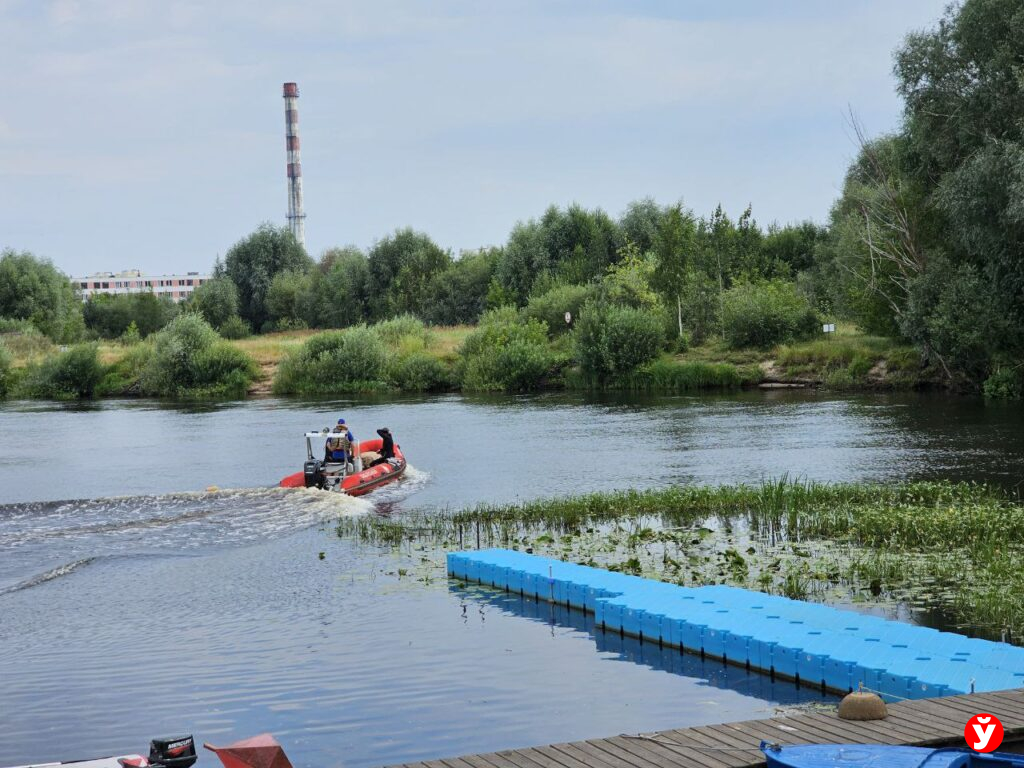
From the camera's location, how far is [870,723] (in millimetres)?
9578

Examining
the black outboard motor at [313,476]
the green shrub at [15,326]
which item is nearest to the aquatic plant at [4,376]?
the green shrub at [15,326]

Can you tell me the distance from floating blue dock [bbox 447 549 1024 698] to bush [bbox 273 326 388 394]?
51.5m

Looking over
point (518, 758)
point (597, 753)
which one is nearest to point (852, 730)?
point (597, 753)

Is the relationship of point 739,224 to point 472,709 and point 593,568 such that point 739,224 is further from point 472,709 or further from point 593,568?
point 472,709

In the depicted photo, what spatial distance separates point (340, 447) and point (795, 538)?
12514mm

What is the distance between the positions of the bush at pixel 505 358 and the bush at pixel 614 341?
2.94 m

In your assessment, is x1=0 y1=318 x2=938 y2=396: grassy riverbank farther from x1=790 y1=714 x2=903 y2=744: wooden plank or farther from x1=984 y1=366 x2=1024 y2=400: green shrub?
x1=790 y1=714 x2=903 y2=744: wooden plank

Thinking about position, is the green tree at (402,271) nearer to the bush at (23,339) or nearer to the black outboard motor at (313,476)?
the bush at (23,339)

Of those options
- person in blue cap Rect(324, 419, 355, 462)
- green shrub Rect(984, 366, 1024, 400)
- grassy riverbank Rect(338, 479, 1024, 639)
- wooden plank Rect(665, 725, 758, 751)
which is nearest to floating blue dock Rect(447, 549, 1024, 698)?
grassy riverbank Rect(338, 479, 1024, 639)

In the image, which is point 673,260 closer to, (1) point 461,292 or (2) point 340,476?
(1) point 461,292

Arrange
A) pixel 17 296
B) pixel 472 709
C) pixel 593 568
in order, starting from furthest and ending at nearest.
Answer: pixel 17 296
pixel 593 568
pixel 472 709

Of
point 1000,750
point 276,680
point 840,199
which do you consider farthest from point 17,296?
point 1000,750

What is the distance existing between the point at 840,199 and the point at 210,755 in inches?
2504

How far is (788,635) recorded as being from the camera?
12.8 m
